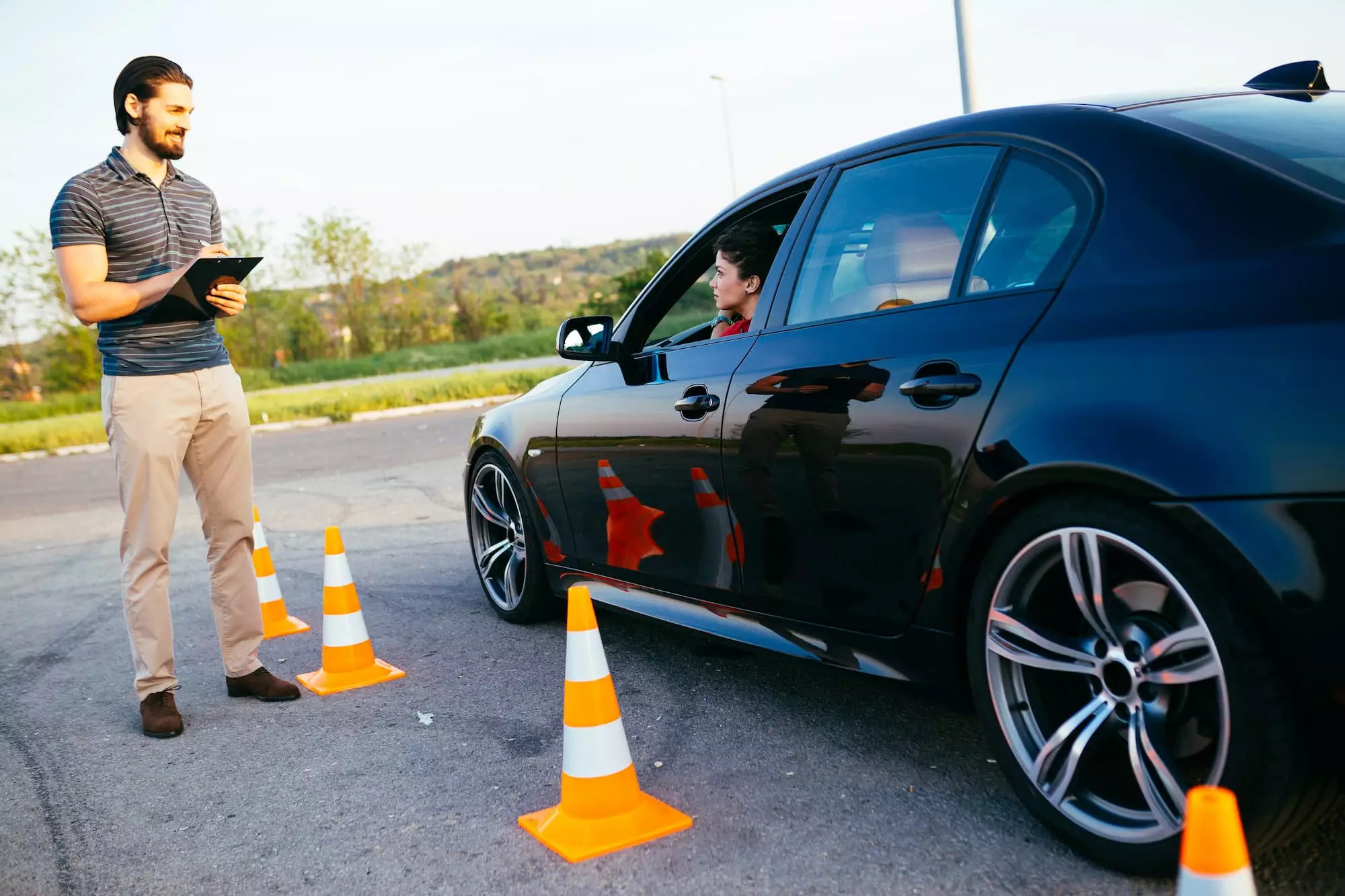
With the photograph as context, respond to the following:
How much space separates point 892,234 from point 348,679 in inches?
110

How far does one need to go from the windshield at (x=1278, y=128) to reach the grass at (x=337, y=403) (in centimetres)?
1673

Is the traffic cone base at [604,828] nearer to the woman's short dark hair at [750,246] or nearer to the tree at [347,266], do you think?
the woman's short dark hair at [750,246]

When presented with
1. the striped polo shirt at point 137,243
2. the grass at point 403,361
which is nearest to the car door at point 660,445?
the striped polo shirt at point 137,243

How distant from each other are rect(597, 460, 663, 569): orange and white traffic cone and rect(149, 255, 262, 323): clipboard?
1.46 meters

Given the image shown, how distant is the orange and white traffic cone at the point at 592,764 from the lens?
2.95 metres

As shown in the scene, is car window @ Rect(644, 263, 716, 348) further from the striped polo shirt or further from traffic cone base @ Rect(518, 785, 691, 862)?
traffic cone base @ Rect(518, 785, 691, 862)

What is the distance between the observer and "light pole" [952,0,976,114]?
8.99 metres

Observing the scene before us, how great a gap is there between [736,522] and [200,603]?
13.8ft

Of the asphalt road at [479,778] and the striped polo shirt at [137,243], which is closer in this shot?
the asphalt road at [479,778]

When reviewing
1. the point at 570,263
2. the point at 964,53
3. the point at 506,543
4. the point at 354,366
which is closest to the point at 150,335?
the point at 506,543

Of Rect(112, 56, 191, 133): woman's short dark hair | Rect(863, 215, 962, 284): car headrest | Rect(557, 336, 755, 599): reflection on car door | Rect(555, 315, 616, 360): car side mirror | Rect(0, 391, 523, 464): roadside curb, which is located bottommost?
Rect(0, 391, 523, 464): roadside curb

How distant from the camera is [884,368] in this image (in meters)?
2.91

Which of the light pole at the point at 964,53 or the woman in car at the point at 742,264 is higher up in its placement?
the light pole at the point at 964,53

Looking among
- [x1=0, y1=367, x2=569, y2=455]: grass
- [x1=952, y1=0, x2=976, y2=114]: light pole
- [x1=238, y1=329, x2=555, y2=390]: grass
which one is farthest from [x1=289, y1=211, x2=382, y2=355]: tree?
[x1=952, y1=0, x2=976, y2=114]: light pole
